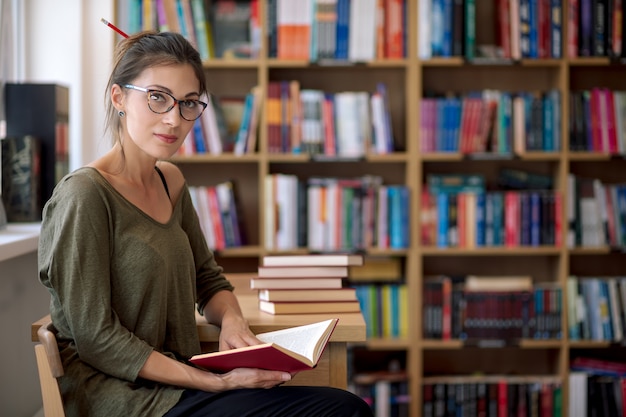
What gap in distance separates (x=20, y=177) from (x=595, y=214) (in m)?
2.37

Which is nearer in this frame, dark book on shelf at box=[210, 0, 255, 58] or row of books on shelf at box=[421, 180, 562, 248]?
row of books on shelf at box=[421, 180, 562, 248]

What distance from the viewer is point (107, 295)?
1.58 meters

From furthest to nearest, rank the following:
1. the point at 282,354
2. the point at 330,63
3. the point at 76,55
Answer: the point at 330,63 < the point at 76,55 < the point at 282,354

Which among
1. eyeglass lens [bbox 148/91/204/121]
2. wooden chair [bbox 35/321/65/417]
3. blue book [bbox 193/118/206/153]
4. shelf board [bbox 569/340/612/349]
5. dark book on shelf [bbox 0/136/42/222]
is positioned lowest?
shelf board [bbox 569/340/612/349]

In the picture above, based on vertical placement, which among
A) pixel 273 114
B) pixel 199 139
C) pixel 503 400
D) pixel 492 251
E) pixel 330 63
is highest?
pixel 330 63

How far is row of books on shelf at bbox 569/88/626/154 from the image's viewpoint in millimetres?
3676

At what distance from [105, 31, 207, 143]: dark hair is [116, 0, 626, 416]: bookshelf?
1.80m

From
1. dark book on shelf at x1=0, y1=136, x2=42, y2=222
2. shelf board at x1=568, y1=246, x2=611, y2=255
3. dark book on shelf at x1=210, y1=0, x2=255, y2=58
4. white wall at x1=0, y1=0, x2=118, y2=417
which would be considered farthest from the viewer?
dark book on shelf at x1=210, y1=0, x2=255, y2=58

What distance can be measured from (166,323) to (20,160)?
Answer: 120cm

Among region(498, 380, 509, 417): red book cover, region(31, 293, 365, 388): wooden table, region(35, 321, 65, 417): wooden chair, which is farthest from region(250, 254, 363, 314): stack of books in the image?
region(498, 380, 509, 417): red book cover

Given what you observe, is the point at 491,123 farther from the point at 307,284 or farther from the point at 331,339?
the point at 331,339

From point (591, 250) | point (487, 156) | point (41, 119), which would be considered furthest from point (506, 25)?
point (41, 119)

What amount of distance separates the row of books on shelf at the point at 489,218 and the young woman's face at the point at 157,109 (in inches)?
81.5

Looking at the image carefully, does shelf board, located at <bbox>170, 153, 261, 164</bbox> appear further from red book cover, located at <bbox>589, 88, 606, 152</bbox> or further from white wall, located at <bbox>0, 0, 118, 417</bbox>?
red book cover, located at <bbox>589, 88, 606, 152</bbox>
